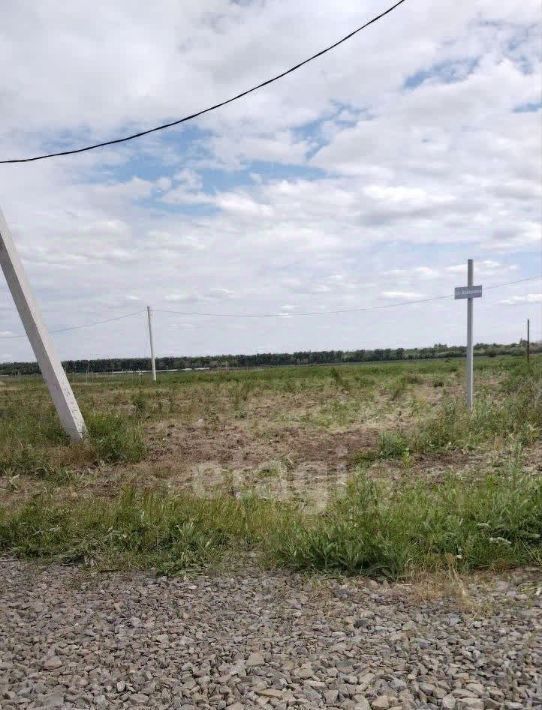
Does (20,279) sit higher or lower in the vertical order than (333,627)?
higher

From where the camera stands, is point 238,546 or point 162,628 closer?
point 162,628

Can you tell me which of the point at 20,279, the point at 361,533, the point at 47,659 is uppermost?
the point at 20,279

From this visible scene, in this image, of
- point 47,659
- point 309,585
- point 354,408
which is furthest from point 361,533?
point 354,408

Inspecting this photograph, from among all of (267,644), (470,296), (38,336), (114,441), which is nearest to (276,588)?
(267,644)

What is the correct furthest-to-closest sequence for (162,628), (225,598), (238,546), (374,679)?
(238,546) → (225,598) → (162,628) → (374,679)

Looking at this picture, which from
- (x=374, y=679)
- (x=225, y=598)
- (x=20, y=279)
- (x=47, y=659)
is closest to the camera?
(x=374, y=679)

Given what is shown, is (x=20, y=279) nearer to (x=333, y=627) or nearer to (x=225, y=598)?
(x=225, y=598)

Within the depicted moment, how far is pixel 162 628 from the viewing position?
3678 mm

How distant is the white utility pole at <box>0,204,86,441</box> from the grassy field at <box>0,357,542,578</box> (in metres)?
0.46

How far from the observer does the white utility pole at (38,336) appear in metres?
9.91

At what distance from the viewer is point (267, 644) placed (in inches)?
133

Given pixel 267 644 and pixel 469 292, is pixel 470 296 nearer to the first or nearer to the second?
pixel 469 292

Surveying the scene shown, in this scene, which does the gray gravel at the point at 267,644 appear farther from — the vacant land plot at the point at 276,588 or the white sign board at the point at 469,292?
the white sign board at the point at 469,292

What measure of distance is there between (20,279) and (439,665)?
8997mm
